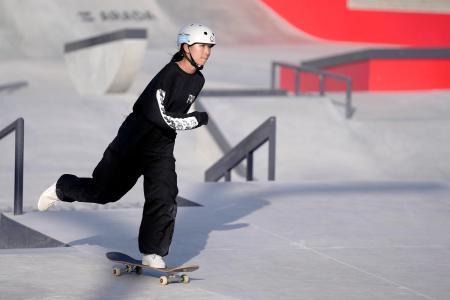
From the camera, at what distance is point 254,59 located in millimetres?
31969

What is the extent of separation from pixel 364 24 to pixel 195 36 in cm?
2944

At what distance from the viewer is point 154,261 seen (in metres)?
7.61

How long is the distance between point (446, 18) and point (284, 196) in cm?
2621

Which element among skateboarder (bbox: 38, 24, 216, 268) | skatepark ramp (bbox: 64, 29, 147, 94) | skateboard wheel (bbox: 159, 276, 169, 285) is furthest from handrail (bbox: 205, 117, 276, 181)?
skatepark ramp (bbox: 64, 29, 147, 94)

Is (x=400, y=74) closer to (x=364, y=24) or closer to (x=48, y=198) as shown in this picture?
(x=364, y=24)

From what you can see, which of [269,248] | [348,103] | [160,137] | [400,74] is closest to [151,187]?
[160,137]

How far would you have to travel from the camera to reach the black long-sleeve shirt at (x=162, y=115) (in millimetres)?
7449

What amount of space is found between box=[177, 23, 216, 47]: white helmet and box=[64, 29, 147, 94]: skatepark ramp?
1540 centimetres

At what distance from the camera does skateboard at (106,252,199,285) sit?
24.6 ft

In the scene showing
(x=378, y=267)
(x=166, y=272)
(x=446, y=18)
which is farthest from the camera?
(x=446, y=18)

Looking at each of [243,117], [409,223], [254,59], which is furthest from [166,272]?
[254,59]

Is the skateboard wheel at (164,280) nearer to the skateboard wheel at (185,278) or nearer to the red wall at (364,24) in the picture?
the skateboard wheel at (185,278)

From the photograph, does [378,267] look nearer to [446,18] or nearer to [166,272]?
[166,272]

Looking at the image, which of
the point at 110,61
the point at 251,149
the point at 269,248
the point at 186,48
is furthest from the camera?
the point at 110,61
